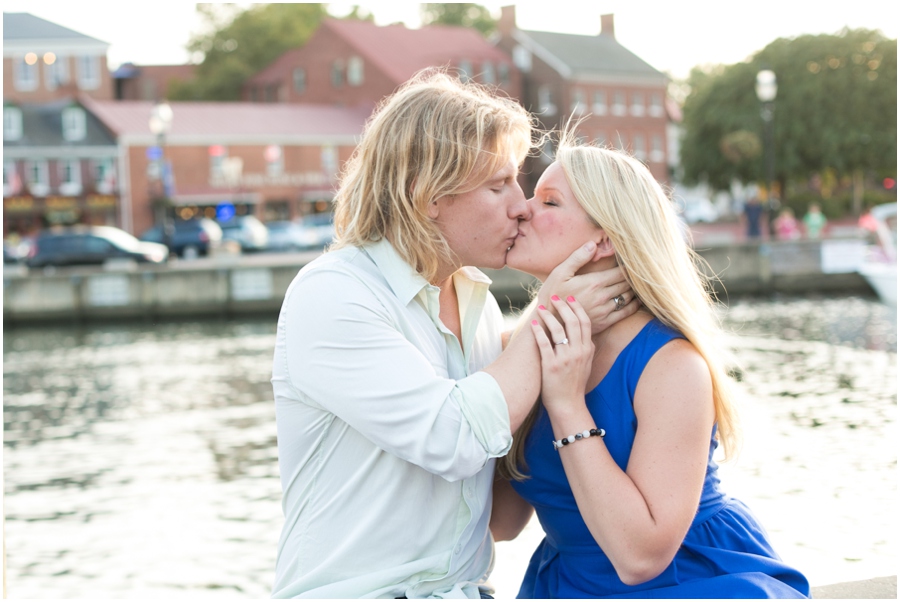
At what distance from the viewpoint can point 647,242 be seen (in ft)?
9.04

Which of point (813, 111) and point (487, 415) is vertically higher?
point (813, 111)

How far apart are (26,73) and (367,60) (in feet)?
65.7

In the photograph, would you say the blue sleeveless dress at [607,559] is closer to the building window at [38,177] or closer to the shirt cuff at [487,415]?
the shirt cuff at [487,415]

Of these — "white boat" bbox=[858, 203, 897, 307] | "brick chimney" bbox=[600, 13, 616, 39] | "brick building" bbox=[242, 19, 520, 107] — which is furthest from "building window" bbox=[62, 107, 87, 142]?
"white boat" bbox=[858, 203, 897, 307]

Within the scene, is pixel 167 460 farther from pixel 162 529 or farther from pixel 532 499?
pixel 532 499

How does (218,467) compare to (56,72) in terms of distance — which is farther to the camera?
(56,72)

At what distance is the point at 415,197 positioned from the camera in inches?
106

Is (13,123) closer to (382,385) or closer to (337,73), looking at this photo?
(337,73)

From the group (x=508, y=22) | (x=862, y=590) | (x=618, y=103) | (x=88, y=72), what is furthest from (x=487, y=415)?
(x=618, y=103)

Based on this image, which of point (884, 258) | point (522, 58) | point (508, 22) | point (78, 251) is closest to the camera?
point (884, 258)

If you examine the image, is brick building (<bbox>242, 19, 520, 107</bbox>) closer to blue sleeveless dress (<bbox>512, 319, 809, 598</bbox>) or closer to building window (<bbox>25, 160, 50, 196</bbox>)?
building window (<bbox>25, 160, 50, 196</bbox>)

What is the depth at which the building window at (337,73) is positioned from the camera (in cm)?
6325

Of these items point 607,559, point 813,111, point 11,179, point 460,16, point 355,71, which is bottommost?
point 607,559

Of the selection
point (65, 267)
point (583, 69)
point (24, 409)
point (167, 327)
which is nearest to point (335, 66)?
point (583, 69)
